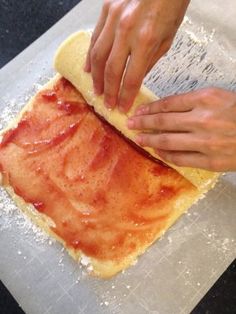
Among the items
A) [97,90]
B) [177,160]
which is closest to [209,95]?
[177,160]

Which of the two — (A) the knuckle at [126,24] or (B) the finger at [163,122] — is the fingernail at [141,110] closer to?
(B) the finger at [163,122]

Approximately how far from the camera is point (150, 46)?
104 cm

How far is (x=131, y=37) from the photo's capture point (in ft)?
3.40

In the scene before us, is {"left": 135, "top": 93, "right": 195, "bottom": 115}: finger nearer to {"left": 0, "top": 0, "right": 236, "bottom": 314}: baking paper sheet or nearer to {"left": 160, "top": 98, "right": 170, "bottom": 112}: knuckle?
{"left": 160, "top": 98, "right": 170, "bottom": 112}: knuckle

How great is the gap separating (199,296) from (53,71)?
79 centimetres

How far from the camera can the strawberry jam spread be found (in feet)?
4.06

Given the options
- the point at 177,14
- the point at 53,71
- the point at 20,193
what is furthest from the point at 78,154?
the point at 177,14

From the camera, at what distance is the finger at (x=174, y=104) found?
1089 mm

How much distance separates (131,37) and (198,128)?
0.80 ft

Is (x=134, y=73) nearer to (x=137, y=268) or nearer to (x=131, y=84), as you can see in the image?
(x=131, y=84)

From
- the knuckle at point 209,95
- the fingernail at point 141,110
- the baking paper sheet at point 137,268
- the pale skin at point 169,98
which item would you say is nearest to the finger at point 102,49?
the pale skin at point 169,98

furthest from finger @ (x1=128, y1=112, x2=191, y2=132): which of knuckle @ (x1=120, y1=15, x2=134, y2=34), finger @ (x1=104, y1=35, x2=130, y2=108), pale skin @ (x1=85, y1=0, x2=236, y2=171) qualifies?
knuckle @ (x1=120, y1=15, x2=134, y2=34)

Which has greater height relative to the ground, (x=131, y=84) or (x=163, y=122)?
(x=131, y=84)

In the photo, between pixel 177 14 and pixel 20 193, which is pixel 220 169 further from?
pixel 20 193
